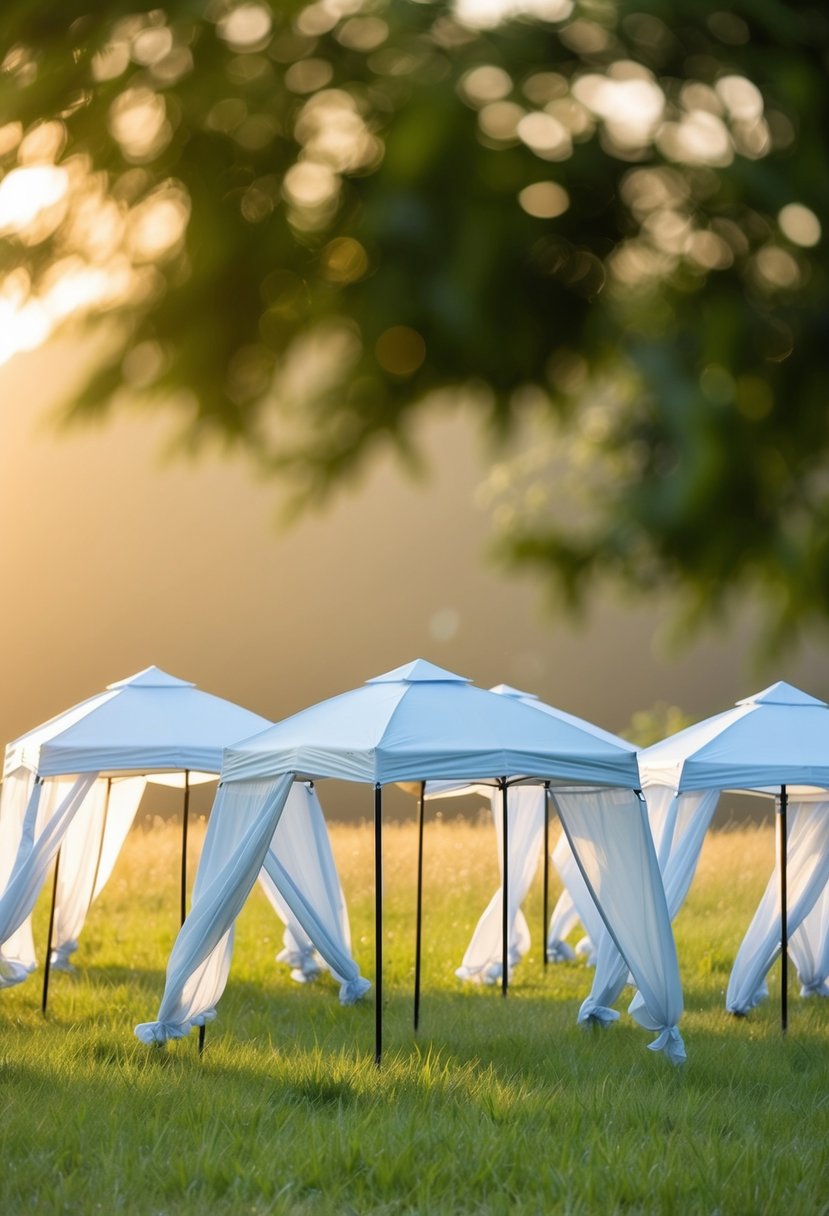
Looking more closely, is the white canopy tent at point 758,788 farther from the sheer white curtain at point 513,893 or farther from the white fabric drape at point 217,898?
the white fabric drape at point 217,898

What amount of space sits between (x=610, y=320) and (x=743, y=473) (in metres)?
0.36

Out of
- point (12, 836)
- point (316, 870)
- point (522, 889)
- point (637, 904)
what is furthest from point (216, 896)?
point (522, 889)

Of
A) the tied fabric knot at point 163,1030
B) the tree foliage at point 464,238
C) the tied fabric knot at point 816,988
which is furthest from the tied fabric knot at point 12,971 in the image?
the tree foliage at point 464,238

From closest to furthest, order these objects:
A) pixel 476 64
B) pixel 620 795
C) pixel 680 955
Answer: pixel 476 64 < pixel 620 795 < pixel 680 955

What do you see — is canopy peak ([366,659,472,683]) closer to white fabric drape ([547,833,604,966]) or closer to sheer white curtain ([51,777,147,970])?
white fabric drape ([547,833,604,966])

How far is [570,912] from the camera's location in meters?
14.9

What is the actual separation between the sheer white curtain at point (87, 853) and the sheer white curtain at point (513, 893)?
3.70 m

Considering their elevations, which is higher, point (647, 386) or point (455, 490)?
point (647, 386)

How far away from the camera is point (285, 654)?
14.7 ft

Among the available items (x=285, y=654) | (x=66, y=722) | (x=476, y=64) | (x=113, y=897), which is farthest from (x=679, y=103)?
(x=113, y=897)

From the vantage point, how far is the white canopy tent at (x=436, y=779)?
28.6ft

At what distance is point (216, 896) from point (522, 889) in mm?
5779

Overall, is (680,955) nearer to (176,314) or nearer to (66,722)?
(66,722)

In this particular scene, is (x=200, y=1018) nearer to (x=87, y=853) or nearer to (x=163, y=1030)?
(x=163, y=1030)
